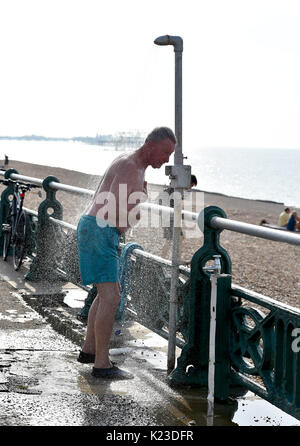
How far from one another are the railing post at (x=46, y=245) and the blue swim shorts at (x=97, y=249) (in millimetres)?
3474

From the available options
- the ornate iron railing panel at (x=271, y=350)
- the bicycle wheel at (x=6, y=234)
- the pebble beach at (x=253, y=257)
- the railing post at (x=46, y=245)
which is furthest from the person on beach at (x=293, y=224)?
the ornate iron railing panel at (x=271, y=350)

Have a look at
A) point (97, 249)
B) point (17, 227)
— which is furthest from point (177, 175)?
point (17, 227)

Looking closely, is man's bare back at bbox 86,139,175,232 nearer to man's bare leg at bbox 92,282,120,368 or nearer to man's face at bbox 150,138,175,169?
man's face at bbox 150,138,175,169

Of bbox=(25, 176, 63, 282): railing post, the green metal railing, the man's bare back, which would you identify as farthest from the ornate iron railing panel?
bbox=(25, 176, 63, 282): railing post

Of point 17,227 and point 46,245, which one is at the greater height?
point 17,227

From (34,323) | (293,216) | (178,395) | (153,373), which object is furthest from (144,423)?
(293,216)

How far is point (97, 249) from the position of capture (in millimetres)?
5621

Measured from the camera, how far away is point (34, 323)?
7.28 metres

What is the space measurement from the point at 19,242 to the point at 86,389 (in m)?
4.76

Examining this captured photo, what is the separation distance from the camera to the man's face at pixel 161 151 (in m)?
5.42

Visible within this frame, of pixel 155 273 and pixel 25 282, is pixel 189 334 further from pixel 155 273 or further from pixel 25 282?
pixel 25 282

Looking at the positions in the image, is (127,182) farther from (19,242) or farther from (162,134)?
(19,242)
